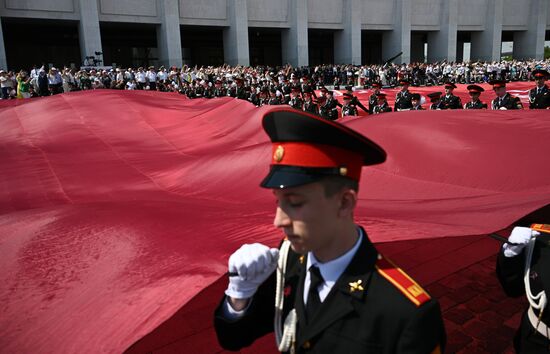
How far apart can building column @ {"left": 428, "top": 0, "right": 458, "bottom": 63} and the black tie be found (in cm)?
3739

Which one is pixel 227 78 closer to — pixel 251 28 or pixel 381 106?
pixel 381 106

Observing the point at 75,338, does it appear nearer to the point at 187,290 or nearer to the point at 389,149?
the point at 187,290

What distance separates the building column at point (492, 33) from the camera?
117ft

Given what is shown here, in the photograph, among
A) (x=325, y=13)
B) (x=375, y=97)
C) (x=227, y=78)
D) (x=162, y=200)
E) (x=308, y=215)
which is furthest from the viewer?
(x=325, y=13)

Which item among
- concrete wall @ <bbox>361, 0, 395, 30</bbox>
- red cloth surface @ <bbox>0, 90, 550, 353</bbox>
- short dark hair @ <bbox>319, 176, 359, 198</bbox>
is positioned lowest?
red cloth surface @ <bbox>0, 90, 550, 353</bbox>

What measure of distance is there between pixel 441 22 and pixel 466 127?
34.5m

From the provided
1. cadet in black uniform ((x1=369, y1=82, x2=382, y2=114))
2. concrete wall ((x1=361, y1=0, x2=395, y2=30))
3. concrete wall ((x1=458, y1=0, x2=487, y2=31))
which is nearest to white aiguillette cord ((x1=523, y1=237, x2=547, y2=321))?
cadet in black uniform ((x1=369, y1=82, x2=382, y2=114))

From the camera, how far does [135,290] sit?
1854 millimetres

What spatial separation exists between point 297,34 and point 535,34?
20807mm

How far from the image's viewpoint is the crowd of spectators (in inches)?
647

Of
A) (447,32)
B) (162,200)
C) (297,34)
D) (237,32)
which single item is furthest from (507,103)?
(447,32)

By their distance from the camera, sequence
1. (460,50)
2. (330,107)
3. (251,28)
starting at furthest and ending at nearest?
(460,50) → (251,28) → (330,107)

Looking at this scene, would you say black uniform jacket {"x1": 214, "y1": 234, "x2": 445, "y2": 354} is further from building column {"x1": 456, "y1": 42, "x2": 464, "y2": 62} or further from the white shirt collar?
building column {"x1": 456, "y1": 42, "x2": 464, "y2": 62}

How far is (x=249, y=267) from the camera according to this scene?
47.9 inches
